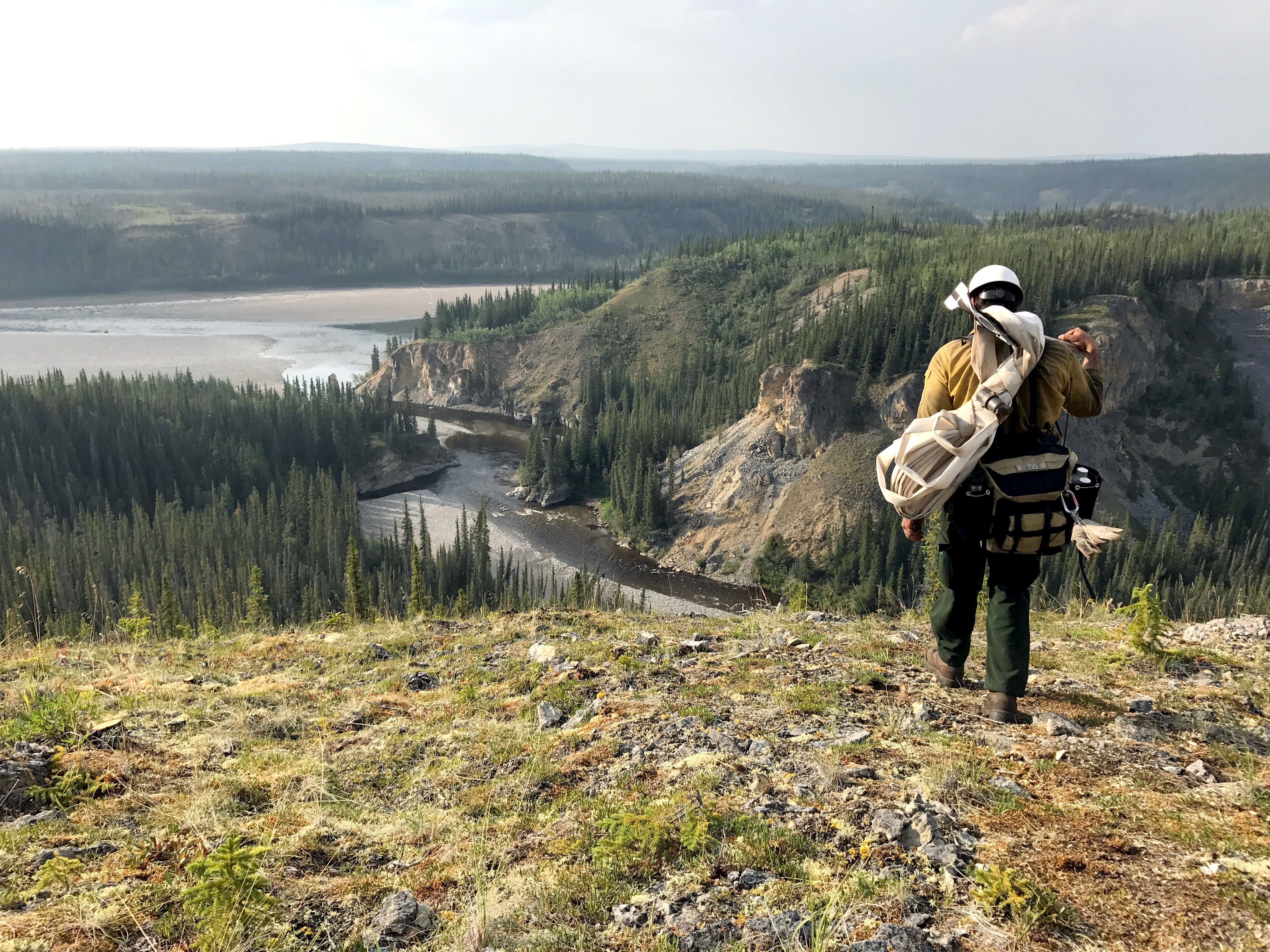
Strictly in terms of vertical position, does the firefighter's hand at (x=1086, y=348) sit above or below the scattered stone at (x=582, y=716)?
above

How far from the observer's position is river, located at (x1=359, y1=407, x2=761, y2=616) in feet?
211

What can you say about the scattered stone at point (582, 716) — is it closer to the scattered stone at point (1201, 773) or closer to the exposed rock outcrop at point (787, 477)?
the scattered stone at point (1201, 773)

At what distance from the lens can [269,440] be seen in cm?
9006

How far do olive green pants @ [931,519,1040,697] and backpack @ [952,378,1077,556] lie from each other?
9.6 inches

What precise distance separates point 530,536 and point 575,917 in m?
72.1

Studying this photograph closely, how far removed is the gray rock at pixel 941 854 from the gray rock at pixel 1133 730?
10.2ft

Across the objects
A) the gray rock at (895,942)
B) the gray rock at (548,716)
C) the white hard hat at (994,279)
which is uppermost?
the white hard hat at (994,279)

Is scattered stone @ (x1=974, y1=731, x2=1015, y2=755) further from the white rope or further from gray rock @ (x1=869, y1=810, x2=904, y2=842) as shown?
the white rope

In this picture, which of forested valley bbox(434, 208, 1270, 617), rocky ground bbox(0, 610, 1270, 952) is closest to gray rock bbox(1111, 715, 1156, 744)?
rocky ground bbox(0, 610, 1270, 952)

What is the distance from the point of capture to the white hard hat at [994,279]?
821cm

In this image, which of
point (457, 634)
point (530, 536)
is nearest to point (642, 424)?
point (530, 536)

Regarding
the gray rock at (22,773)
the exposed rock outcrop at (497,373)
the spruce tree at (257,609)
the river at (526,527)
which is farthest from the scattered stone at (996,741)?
the exposed rock outcrop at (497,373)

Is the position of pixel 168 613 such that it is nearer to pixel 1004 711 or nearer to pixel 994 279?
pixel 1004 711

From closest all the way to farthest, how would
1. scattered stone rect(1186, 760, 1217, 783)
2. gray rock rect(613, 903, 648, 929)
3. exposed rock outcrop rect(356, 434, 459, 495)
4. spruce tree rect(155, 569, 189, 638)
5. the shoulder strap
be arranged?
gray rock rect(613, 903, 648, 929), scattered stone rect(1186, 760, 1217, 783), the shoulder strap, spruce tree rect(155, 569, 189, 638), exposed rock outcrop rect(356, 434, 459, 495)
